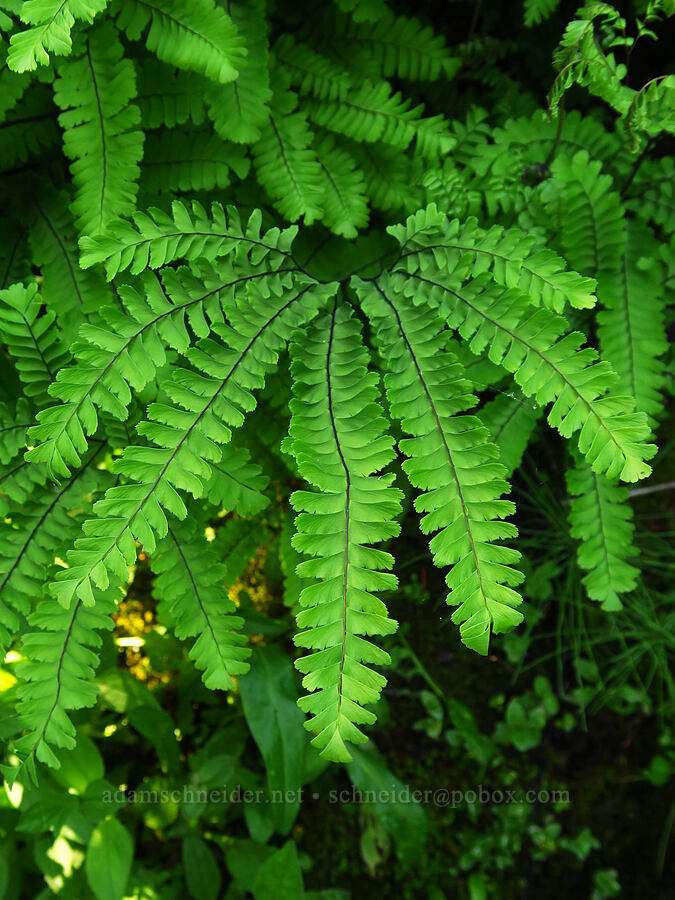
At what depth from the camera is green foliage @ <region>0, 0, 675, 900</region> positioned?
55.2 inches

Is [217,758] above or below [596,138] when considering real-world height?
below

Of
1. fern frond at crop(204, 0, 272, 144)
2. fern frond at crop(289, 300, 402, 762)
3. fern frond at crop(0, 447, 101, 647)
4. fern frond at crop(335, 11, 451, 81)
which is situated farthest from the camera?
fern frond at crop(335, 11, 451, 81)

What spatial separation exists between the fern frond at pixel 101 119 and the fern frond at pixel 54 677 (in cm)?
97

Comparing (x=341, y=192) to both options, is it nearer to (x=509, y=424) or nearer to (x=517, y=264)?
(x=517, y=264)

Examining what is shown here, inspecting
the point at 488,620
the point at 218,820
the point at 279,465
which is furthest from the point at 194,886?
the point at 488,620

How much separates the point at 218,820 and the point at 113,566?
1570 mm

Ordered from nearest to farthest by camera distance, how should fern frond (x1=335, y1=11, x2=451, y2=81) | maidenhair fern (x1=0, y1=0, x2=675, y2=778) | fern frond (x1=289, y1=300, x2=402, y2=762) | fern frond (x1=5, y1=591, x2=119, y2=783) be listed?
fern frond (x1=289, y1=300, x2=402, y2=762)
maidenhair fern (x1=0, y1=0, x2=675, y2=778)
fern frond (x1=5, y1=591, x2=119, y2=783)
fern frond (x1=335, y1=11, x2=451, y2=81)

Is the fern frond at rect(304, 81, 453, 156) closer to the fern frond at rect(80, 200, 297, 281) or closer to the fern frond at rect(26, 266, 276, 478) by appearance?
the fern frond at rect(80, 200, 297, 281)

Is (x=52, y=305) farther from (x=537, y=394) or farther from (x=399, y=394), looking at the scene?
(x=537, y=394)

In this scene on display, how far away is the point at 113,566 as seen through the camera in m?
1.37

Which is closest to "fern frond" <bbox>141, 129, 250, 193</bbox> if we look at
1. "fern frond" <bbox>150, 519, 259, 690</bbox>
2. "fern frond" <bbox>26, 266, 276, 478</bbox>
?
"fern frond" <bbox>26, 266, 276, 478</bbox>

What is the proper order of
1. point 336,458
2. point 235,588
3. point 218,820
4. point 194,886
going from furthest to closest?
point 235,588 → point 218,820 → point 194,886 → point 336,458

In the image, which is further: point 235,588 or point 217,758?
point 235,588

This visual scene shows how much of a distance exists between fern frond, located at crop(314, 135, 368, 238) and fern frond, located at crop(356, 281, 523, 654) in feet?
1.65
